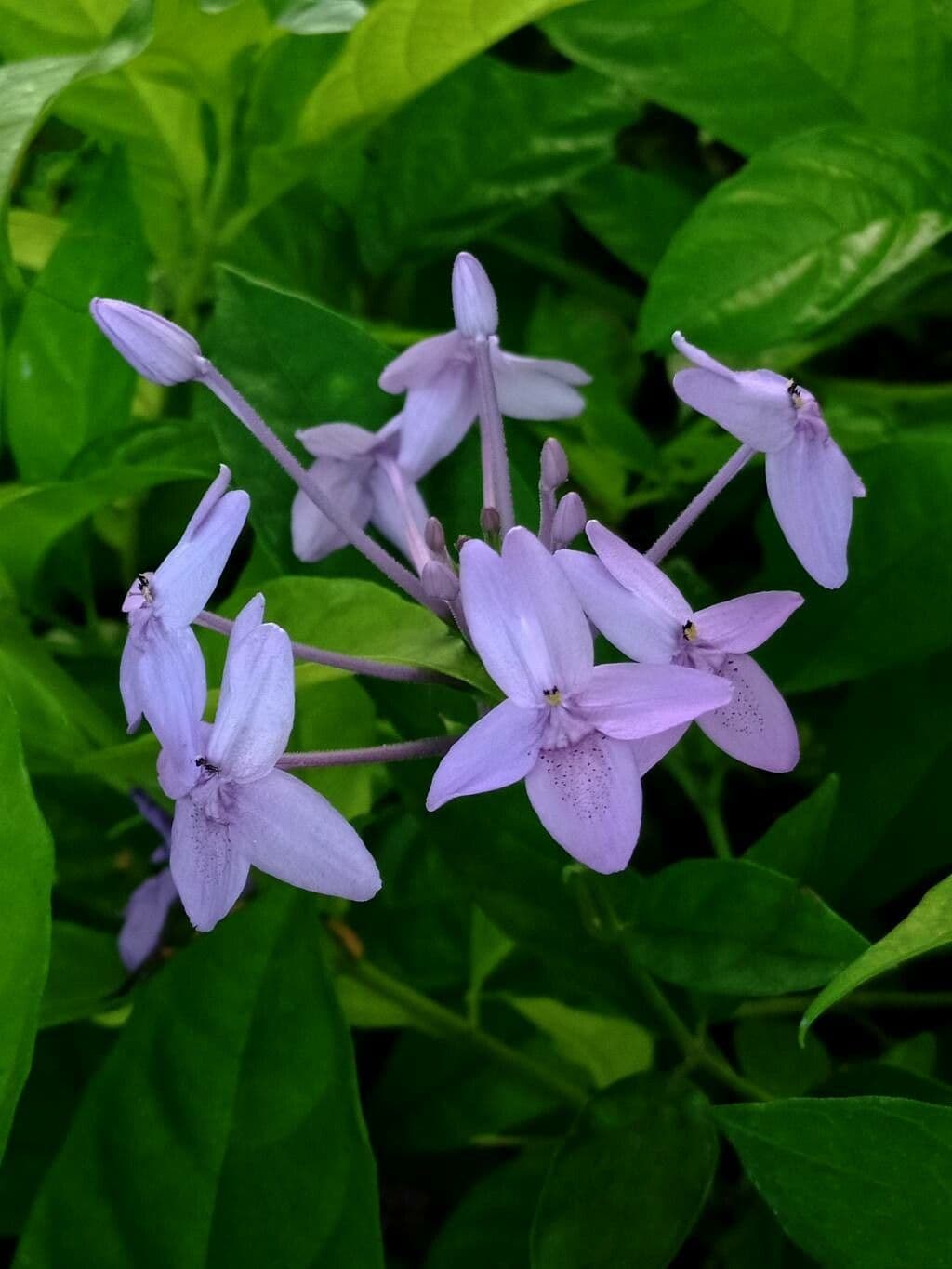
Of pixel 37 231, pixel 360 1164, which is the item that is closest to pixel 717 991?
pixel 360 1164

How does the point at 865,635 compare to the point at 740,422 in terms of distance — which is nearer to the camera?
the point at 740,422

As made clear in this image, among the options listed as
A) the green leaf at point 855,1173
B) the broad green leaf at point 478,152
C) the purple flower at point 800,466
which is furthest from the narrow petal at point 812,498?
the broad green leaf at point 478,152

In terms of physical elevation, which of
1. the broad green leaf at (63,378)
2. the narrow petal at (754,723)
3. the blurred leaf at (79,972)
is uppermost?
the narrow petal at (754,723)

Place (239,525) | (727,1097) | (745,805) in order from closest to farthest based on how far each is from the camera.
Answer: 1. (239,525)
2. (727,1097)
3. (745,805)

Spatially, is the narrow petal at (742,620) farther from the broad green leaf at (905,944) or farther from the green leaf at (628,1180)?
the green leaf at (628,1180)

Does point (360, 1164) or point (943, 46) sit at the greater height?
point (943, 46)

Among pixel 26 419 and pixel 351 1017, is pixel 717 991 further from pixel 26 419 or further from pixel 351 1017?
pixel 26 419

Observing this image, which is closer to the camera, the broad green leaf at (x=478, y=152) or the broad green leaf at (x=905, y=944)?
the broad green leaf at (x=905, y=944)
